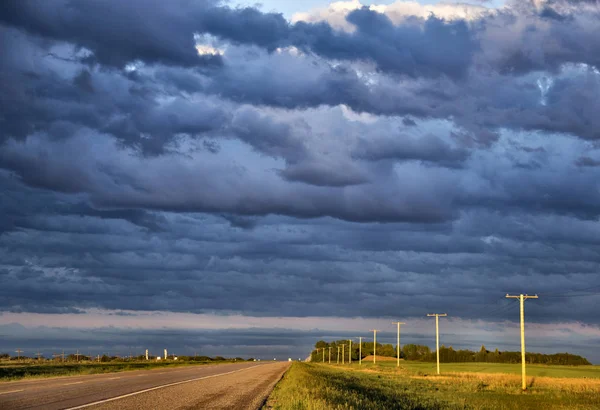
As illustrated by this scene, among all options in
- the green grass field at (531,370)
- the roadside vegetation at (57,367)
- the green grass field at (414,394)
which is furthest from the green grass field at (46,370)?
the green grass field at (531,370)

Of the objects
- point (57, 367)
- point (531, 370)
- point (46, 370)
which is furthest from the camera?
point (531, 370)

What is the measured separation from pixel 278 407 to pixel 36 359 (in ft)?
250

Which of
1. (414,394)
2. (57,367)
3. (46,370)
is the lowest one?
(57,367)

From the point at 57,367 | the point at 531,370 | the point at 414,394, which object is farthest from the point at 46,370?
the point at 531,370

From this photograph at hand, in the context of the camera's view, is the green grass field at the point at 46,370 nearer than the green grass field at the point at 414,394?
No

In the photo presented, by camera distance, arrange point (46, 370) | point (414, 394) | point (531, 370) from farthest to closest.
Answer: point (531, 370), point (46, 370), point (414, 394)

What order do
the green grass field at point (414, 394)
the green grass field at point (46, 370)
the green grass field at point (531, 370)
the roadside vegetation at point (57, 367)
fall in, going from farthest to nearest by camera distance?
the green grass field at point (531, 370)
the roadside vegetation at point (57, 367)
the green grass field at point (46, 370)
the green grass field at point (414, 394)

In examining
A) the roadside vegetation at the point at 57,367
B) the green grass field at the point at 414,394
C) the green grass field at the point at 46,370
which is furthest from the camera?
the roadside vegetation at the point at 57,367

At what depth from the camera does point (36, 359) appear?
85.8 meters

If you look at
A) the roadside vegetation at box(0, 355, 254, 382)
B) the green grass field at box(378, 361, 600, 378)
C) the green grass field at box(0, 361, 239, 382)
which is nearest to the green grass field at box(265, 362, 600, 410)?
the green grass field at box(0, 361, 239, 382)

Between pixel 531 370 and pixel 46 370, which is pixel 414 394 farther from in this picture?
pixel 531 370

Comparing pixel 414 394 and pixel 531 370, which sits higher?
pixel 414 394

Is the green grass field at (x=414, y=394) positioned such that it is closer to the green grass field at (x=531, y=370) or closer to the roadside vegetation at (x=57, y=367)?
the roadside vegetation at (x=57, y=367)

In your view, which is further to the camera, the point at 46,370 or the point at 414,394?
the point at 46,370
